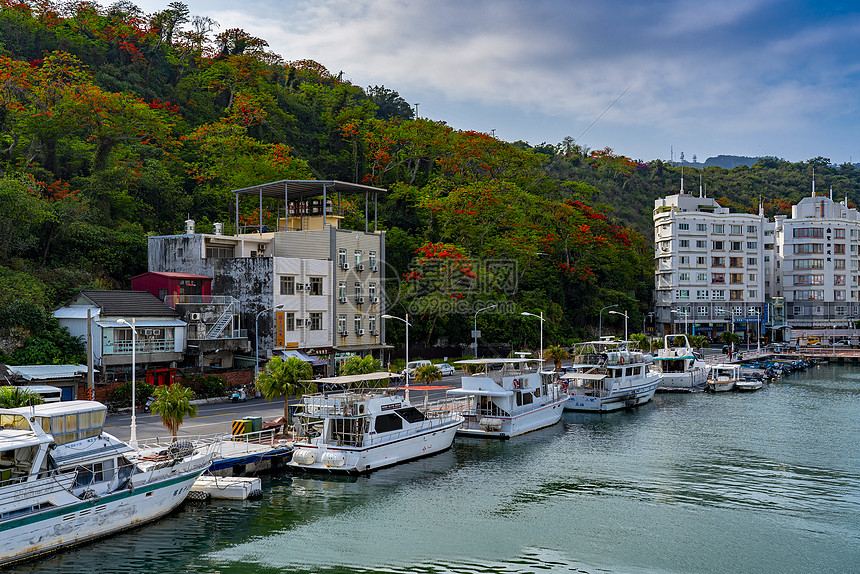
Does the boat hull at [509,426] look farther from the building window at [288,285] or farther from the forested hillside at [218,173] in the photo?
the forested hillside at [218,173]

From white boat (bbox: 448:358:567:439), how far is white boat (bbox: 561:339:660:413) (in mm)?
8986

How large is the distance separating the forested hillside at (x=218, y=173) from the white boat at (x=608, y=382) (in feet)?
63.3

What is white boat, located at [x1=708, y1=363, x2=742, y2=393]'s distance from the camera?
77188 millimetres

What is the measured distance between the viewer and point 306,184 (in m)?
66.9

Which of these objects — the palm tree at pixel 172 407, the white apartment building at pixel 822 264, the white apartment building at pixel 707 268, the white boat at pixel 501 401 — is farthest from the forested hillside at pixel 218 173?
the white apartment building at pixel 822 264

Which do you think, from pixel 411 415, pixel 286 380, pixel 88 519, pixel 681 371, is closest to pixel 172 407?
pixel 286 380

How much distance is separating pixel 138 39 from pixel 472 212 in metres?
44.9

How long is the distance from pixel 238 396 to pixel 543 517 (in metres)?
28.9

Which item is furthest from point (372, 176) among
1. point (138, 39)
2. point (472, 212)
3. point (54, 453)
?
point (54, 453)

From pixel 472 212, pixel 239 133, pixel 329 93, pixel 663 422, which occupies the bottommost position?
pixel 663 422

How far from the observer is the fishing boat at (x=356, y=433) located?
3769cm

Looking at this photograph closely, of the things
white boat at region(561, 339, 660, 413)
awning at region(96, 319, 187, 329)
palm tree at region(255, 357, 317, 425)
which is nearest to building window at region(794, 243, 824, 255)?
white boat at region(561, 339, 660, 413)

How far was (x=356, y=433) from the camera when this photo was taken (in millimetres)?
38469

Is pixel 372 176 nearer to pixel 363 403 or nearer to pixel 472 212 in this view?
pixel 472 212
